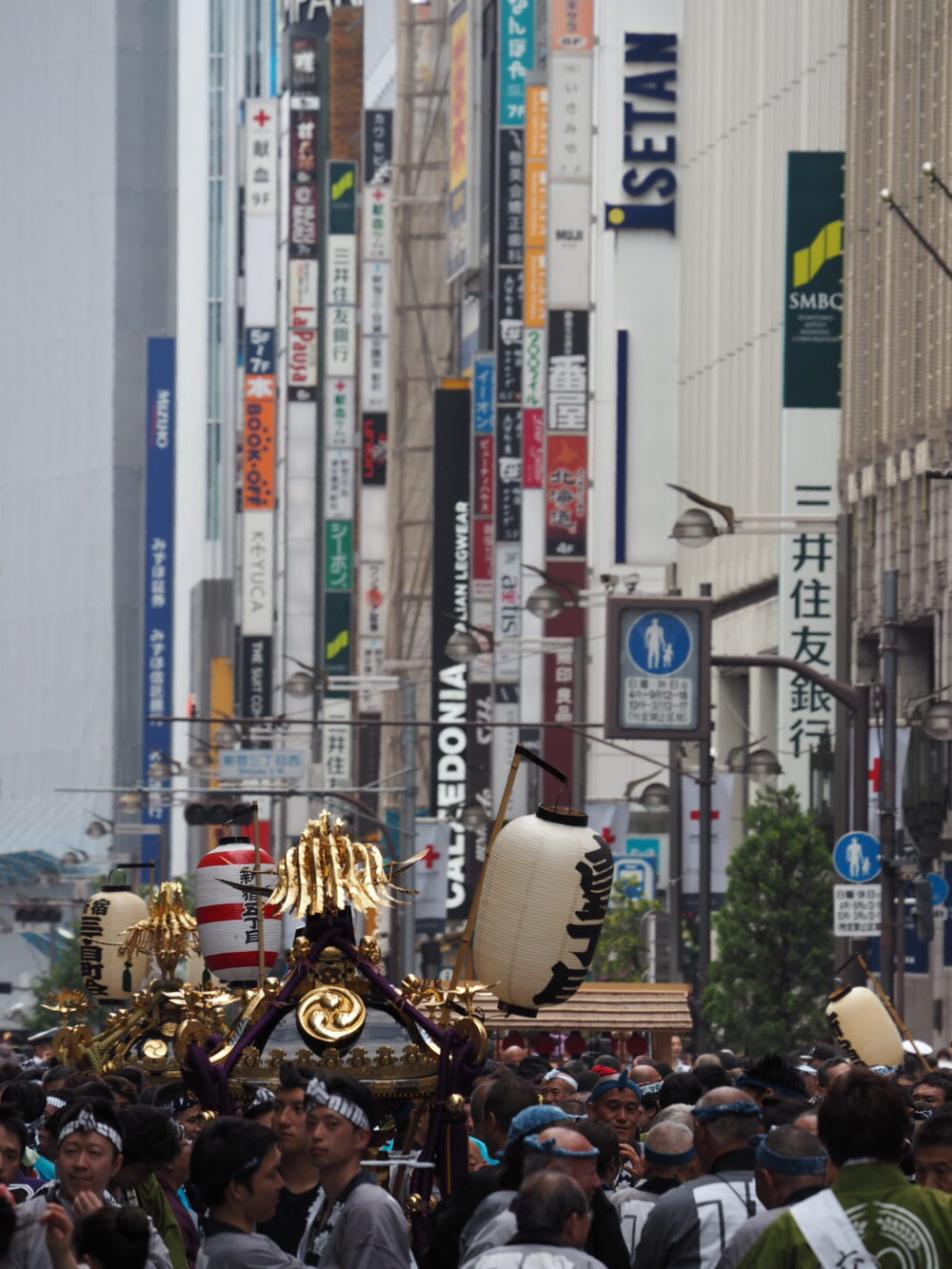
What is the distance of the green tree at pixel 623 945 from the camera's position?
172 feet

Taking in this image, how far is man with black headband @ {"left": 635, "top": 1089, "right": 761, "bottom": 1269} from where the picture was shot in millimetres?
8797

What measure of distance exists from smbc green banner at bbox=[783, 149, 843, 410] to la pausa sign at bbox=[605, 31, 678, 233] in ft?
35.9

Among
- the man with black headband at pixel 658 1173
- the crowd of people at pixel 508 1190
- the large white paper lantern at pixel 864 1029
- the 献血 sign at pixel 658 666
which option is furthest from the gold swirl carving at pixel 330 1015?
the 献血 sign at pixel 658 666

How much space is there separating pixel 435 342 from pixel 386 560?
6.80m

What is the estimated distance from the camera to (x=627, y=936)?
53.2 metres

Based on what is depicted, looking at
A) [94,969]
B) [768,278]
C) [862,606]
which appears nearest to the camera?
[94,969]

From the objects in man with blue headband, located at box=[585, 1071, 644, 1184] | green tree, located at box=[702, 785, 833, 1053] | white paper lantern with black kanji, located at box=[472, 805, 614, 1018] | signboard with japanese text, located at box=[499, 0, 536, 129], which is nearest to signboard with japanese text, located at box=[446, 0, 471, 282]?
signboard with japanese text, located at box=[499, 0, 536, 129]

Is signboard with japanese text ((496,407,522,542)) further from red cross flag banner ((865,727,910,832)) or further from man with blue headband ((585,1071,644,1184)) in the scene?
man with blue headband ((585,1071,644,1184))

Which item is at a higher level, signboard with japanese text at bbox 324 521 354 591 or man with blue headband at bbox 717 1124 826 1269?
signboard with japanese text at bbox 324 521 354 591

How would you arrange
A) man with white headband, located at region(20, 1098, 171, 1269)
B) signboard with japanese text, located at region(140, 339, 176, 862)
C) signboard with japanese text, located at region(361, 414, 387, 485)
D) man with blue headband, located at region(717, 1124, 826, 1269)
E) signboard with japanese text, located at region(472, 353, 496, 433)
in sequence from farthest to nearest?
1. signboard with japanese text, located at region(140, 339, 176, 862)
2. signboard with japanese text, located at region(361, 414, 387, 485)
3. signboard with japanese text, located at region(472, 353, 496, 433)
4. man with white headband, located at region(20, 1098, 171, 1269)
5. man with blue headband, located at region(717, 1124, 826, 1269)

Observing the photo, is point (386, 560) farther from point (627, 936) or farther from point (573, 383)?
point (627, 936)

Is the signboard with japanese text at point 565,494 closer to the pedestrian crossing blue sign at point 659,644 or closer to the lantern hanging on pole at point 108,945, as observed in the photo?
the pedestrian crossing blue sign at point 659,644

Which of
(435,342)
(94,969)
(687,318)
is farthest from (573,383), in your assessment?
(94,969)

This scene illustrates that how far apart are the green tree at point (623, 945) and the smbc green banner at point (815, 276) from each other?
9661 mm
